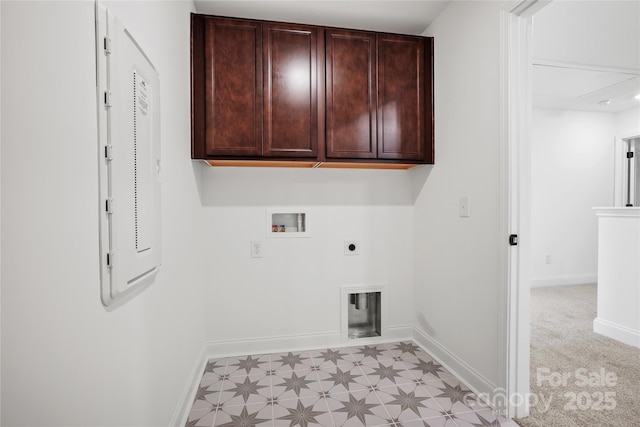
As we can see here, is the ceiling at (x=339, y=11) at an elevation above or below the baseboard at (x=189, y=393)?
above

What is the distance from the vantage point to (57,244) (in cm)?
71

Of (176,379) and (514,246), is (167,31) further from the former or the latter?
(514,246)

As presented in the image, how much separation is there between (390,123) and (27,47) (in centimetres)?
203

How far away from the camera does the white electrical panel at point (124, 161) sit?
893 mm

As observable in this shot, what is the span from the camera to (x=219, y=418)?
67.4 inches

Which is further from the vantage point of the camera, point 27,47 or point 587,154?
point 587,154

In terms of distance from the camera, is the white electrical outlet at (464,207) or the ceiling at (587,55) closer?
the white electrical outlet at (464,207)

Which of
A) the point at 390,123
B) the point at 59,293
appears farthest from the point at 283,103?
the point at 59,293

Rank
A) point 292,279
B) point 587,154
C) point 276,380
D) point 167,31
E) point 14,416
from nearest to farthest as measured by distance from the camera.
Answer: point 14,416
point 167,31
point 276,380
point 292,279
point 587,154

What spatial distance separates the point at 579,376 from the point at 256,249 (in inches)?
92.2

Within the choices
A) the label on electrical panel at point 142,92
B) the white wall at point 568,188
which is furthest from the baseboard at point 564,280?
the label on electrical panel at point 142,92

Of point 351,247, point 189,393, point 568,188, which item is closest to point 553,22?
point 351,247

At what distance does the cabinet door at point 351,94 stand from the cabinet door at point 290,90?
0.11 meters

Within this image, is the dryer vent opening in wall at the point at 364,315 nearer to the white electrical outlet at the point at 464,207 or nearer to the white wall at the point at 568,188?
the white electrical outlet at the point at 464,207
